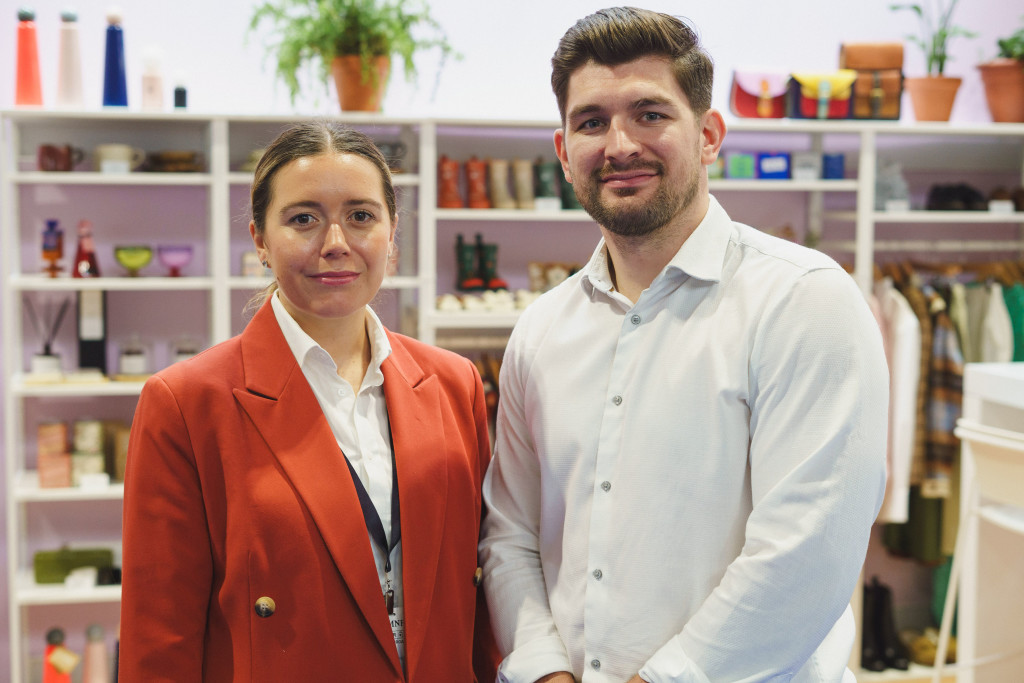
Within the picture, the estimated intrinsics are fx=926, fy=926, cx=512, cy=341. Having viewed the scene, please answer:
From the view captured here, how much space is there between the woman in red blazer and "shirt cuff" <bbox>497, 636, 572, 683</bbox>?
0.13 metres

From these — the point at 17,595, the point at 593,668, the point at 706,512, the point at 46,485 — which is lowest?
the point at 17,595

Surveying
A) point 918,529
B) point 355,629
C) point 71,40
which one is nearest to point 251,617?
point 355,629

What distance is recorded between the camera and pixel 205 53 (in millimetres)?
3936

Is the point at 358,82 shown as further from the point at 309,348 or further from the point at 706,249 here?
the point at 706,249

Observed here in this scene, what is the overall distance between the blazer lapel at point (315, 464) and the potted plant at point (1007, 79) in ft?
12.1

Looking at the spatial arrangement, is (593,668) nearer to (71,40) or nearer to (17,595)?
(17,595)

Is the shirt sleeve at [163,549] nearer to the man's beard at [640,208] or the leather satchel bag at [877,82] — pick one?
the man's beard at [640,208]

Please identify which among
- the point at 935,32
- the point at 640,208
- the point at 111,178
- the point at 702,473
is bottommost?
the point at 702,473

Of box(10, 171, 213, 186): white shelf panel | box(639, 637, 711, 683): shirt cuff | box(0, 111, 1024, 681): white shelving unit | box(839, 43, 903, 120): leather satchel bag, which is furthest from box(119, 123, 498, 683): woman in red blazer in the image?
box(839, 43, 903, 120): leather satchel bag

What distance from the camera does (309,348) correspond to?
5.08 ft

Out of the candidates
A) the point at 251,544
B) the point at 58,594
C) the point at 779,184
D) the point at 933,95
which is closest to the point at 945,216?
the point at 933,95

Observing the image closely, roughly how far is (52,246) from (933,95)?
366 cm

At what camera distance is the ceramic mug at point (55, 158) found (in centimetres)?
350

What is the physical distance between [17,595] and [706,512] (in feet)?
10.1
